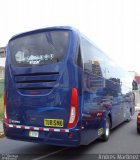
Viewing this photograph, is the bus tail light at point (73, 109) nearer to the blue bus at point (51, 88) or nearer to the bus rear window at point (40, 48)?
the blue bus at point (51, 88)

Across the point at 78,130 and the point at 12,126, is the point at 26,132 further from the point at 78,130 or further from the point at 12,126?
the point at 78,130

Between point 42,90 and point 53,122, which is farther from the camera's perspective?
point 42,90

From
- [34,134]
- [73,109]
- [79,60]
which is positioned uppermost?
[79,60]

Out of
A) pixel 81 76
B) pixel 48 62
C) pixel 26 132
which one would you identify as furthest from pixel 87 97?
pixel 26 132

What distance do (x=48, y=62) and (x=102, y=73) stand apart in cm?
285

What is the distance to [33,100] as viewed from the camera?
736 centimetres

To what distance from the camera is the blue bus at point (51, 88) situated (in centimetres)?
695

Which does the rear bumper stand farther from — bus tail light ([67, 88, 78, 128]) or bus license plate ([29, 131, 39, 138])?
bus tail light ([67, 88, 78, 128])

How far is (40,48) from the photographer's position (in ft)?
24.7

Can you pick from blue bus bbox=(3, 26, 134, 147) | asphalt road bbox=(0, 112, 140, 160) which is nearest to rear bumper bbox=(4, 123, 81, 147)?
blue bus bbox=(3, 26, 134, 147)

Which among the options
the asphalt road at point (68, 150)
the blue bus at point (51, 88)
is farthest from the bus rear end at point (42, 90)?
the asphalt road at point (68, 150)

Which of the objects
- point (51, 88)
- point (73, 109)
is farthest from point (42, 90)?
point (73, 109)

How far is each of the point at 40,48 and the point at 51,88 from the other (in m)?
1.20

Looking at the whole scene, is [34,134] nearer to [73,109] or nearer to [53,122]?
[53,122]
